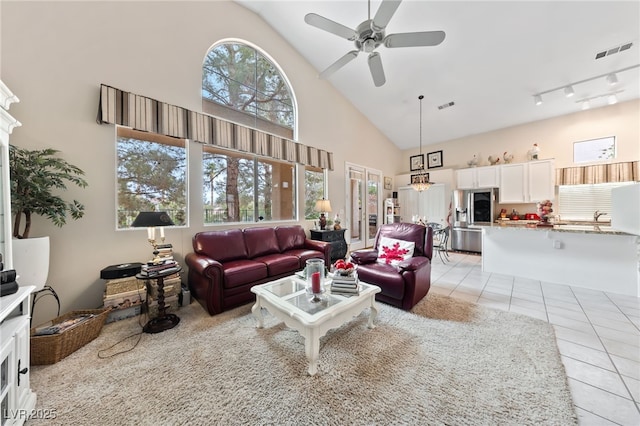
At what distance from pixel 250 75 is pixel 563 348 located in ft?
17.9

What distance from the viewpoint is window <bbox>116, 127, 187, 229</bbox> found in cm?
274

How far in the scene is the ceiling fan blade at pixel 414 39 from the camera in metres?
2.21

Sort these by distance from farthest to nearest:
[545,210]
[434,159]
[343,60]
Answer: [434,159] < [545,210] < [343,60]

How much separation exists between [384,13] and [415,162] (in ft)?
19.4

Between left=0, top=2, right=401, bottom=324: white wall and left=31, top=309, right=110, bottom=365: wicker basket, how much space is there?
28.7 inches

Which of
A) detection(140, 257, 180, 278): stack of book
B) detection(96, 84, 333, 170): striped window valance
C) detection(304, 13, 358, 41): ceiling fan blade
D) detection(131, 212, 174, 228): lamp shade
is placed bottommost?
detection(140, 257, 180, 278): stack of book

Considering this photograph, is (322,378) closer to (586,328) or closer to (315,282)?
(315,282)

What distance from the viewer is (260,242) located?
11.4ft

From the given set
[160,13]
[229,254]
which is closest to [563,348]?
[229,254]

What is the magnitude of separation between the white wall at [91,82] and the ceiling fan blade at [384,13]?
2.63 m

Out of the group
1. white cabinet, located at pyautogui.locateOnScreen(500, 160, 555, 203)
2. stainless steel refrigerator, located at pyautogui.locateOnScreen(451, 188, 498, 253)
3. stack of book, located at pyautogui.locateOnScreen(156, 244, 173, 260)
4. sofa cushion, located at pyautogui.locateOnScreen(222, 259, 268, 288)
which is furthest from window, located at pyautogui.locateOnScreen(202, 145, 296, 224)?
white cabinet, located at pyautogui.locateOnScreen(500, 160, 555, 203)

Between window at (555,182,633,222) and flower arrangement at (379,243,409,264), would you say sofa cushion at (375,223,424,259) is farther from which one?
window at (555,182,633,222)

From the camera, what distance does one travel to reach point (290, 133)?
457 cm

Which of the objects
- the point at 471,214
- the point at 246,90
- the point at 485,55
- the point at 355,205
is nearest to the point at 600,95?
the point at 485,55
